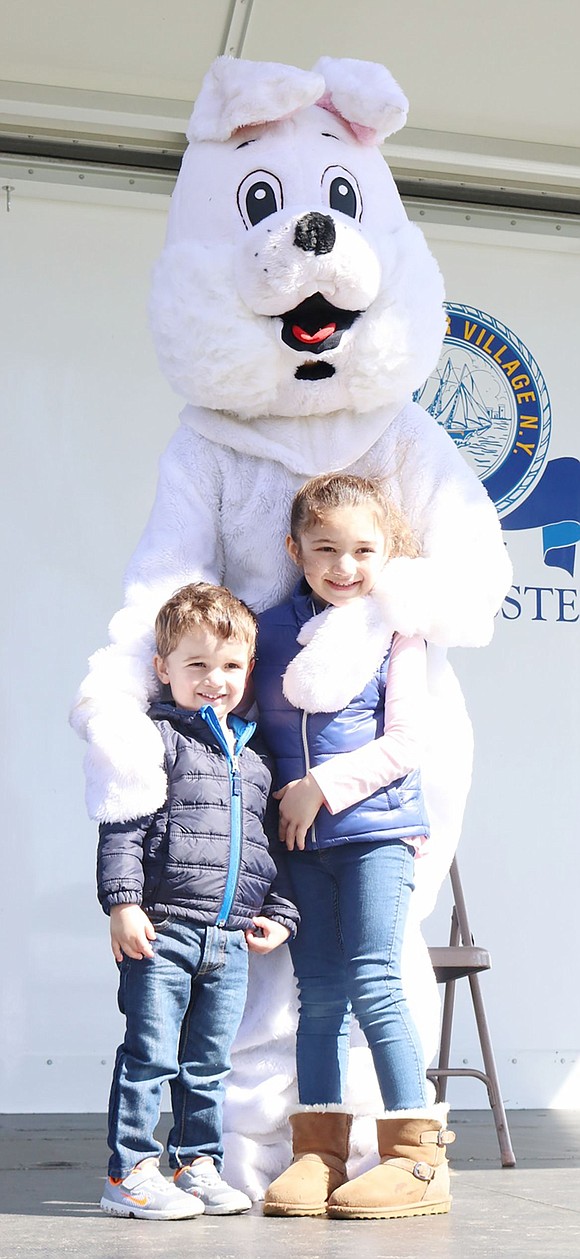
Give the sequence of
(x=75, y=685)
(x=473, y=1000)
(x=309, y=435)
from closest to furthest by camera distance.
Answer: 1. (x=309, y=435)
2. (x=473, y=1000)
3. (x=75, y=685)

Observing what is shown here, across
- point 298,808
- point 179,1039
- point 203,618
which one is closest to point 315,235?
point 203,618

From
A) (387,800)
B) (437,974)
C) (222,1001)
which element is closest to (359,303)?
(387,800)

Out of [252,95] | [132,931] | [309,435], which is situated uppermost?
[252,95]

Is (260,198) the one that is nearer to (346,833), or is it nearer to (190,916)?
(346,833)

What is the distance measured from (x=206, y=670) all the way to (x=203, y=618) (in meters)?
0.08

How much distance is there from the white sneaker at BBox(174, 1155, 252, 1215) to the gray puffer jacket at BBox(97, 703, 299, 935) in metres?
0.35

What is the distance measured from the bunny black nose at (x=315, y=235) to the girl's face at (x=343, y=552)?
0.41 meters

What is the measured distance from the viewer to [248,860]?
87.4 inches

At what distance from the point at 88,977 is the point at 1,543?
3.41 ft

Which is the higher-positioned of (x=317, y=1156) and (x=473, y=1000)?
(x=473, y=1000)

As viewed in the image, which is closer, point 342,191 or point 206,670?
point 206,670

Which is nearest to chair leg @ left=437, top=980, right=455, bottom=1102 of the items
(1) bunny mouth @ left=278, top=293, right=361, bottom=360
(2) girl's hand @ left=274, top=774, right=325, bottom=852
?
(2) girl's hand @ left=274, top=774, right=325, bottom=852

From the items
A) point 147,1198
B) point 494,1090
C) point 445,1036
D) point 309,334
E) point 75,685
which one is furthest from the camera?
point 75,685

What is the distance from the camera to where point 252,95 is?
8.10 feet
